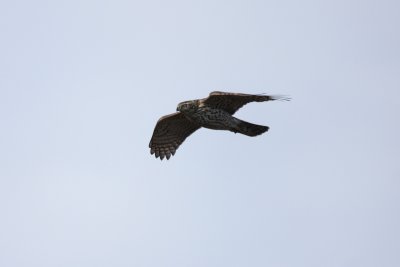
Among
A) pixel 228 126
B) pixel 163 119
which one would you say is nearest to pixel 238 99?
pixel 228 126

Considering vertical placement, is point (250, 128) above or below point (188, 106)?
below

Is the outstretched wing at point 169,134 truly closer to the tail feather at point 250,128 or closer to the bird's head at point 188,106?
the bird's head at point 188,106

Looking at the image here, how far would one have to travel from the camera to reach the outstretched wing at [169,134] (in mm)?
24031

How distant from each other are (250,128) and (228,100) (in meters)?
0.90

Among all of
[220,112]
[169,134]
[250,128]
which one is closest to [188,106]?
[220,112]

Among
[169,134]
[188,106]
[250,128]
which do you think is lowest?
[250,128]

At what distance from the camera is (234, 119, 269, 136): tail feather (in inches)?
872

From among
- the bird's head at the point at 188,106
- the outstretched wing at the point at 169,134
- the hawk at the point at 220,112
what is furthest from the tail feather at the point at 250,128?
the outstretched wing at the point at 169,134

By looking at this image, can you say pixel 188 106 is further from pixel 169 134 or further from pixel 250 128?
pixel 169 134

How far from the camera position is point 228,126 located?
22188 mm

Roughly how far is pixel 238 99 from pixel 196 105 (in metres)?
1.12

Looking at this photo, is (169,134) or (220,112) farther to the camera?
(169,134)

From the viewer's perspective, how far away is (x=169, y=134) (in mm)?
24547

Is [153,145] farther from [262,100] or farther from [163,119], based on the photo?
[262,100]
